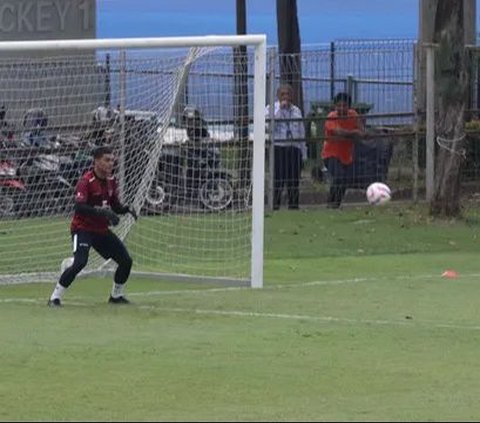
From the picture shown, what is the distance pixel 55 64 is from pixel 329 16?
138 ft

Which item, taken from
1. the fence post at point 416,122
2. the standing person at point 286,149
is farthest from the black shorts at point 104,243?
the fence post at point 416,122

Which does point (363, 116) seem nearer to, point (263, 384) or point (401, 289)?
point (401, 289)

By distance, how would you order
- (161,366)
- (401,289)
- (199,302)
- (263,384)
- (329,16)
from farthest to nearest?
(329,16) < (401,289) < (199,302) < (161,366) < (263,384)

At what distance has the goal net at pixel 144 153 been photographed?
16984mm

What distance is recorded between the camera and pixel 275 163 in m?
24.9

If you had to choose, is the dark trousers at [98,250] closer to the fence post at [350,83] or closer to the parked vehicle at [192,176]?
the parked vehicle at [192,176]

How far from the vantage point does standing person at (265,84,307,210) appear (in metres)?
24.9

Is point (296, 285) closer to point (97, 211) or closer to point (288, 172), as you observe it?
point (97, 211)

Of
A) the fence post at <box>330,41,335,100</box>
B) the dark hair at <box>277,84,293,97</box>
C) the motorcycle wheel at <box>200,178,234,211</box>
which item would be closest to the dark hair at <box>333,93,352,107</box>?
the fence post at <box>330,41,335,100</box>

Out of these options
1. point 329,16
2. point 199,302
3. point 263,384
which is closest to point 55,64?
point 199,302

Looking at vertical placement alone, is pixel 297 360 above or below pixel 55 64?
below

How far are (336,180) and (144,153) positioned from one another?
8784 millimetres

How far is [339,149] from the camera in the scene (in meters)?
25.5

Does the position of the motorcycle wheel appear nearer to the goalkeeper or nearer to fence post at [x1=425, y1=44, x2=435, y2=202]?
the goalkeeper
